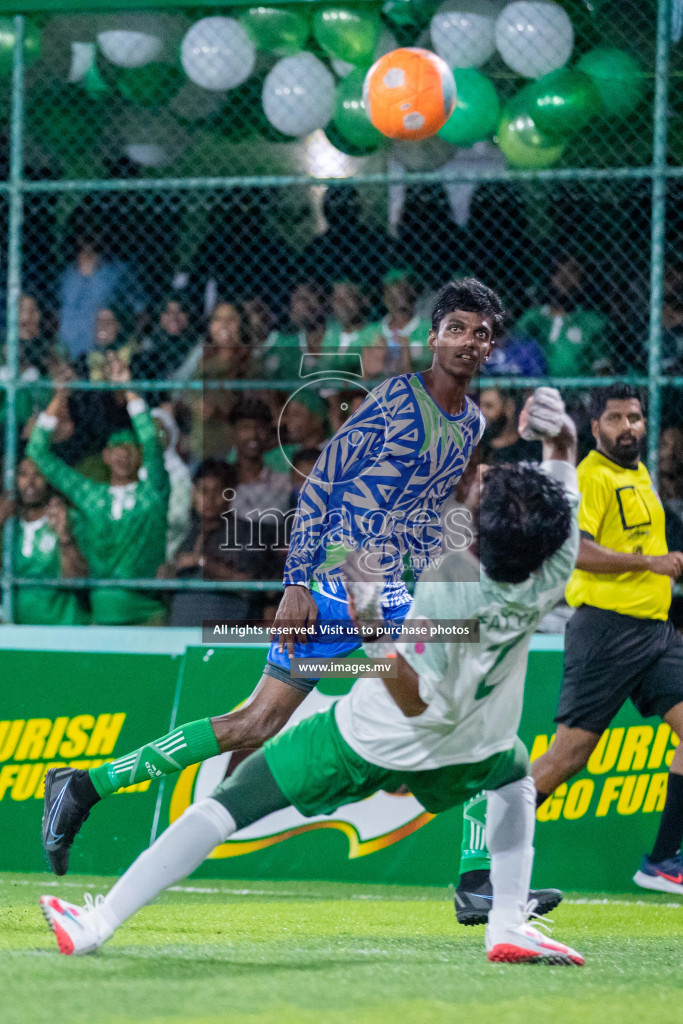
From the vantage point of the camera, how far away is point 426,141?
7.54 meters

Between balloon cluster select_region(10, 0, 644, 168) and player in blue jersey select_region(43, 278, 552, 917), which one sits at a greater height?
balloon cluster select_region(10, 0, 644, 168)

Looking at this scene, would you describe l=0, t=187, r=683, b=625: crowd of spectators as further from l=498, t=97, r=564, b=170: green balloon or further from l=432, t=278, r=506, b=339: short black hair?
l=432, t=278, r=506, b=339: short black hair

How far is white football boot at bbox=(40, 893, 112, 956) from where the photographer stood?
11.4ft

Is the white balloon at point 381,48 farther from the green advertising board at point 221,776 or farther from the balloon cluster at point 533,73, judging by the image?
the green advertising board at point 221,776

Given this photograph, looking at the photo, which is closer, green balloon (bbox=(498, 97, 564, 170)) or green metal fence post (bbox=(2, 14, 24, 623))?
green metal fence post (bbox=(2, 14, 24, 623))

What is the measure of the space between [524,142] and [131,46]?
231 cm

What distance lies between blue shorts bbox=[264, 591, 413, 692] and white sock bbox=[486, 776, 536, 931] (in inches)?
26.5

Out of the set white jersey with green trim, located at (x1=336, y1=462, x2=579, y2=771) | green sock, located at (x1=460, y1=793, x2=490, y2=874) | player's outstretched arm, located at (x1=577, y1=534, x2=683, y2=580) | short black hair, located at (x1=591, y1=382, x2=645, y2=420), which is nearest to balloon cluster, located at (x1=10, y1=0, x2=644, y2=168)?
short black hair, located at (x1=591, y1=382, x2=645, y2=420)

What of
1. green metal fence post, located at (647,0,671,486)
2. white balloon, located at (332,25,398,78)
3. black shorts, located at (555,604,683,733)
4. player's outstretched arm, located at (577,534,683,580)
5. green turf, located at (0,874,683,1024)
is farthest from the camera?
white balloon, located at (332,25,398,78)

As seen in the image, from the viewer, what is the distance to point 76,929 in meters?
3.49

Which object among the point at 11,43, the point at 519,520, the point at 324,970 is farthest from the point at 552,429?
the point at 11,43

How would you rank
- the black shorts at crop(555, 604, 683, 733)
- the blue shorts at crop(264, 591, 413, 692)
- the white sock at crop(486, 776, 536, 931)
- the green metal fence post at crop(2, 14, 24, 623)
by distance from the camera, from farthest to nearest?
1. the green metal fence post at crop(2, 14, 24, 623)
2. the black shorts at crop(555, 604, 683, 733)
3. the blue shorts at crop(264, 591, 413, 692)
4. the white sock at crop(486, 776, 536, 931)

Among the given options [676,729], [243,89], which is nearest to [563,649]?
[676,729]

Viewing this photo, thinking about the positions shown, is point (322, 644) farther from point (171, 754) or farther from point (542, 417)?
point (542, 417)
